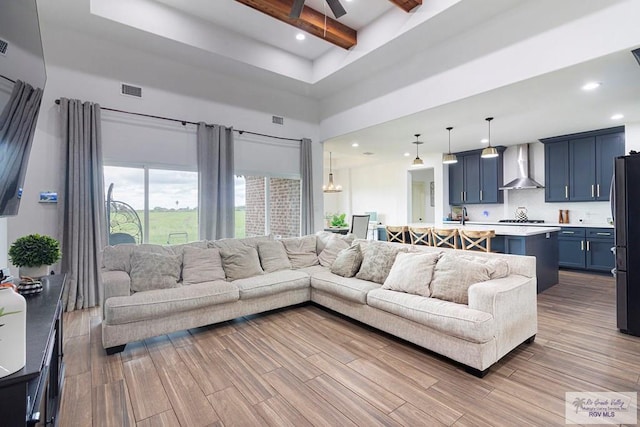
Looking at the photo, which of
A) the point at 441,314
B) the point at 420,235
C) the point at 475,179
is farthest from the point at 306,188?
the point at 475,179

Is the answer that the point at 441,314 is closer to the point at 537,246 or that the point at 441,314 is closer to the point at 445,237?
the point at 445,237

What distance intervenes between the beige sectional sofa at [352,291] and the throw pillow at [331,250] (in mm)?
322

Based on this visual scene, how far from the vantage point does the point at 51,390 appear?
6.10 feet

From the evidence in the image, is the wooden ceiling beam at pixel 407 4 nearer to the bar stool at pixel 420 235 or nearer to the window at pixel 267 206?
the bar stool at pixel 420 235

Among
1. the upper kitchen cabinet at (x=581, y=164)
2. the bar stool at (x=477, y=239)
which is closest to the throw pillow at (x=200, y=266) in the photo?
the bar stool at (x=477, y=239)

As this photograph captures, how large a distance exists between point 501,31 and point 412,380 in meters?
3.79

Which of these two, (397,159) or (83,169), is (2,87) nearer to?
(83,169)

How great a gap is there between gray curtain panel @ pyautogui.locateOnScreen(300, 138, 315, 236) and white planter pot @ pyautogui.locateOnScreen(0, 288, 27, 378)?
510cm

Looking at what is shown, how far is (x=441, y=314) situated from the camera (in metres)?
2.42

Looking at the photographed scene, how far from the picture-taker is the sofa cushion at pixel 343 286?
3.15 m

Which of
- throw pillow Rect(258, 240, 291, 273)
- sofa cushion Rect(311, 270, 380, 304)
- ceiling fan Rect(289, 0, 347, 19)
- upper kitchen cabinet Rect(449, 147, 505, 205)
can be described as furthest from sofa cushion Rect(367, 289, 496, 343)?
upper kitchen cabinet Rect(449, 147, 505, 205)

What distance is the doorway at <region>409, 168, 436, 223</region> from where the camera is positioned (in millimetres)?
9953

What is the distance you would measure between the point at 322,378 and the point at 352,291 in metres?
1.06

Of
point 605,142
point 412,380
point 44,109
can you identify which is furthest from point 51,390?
point 605,142
